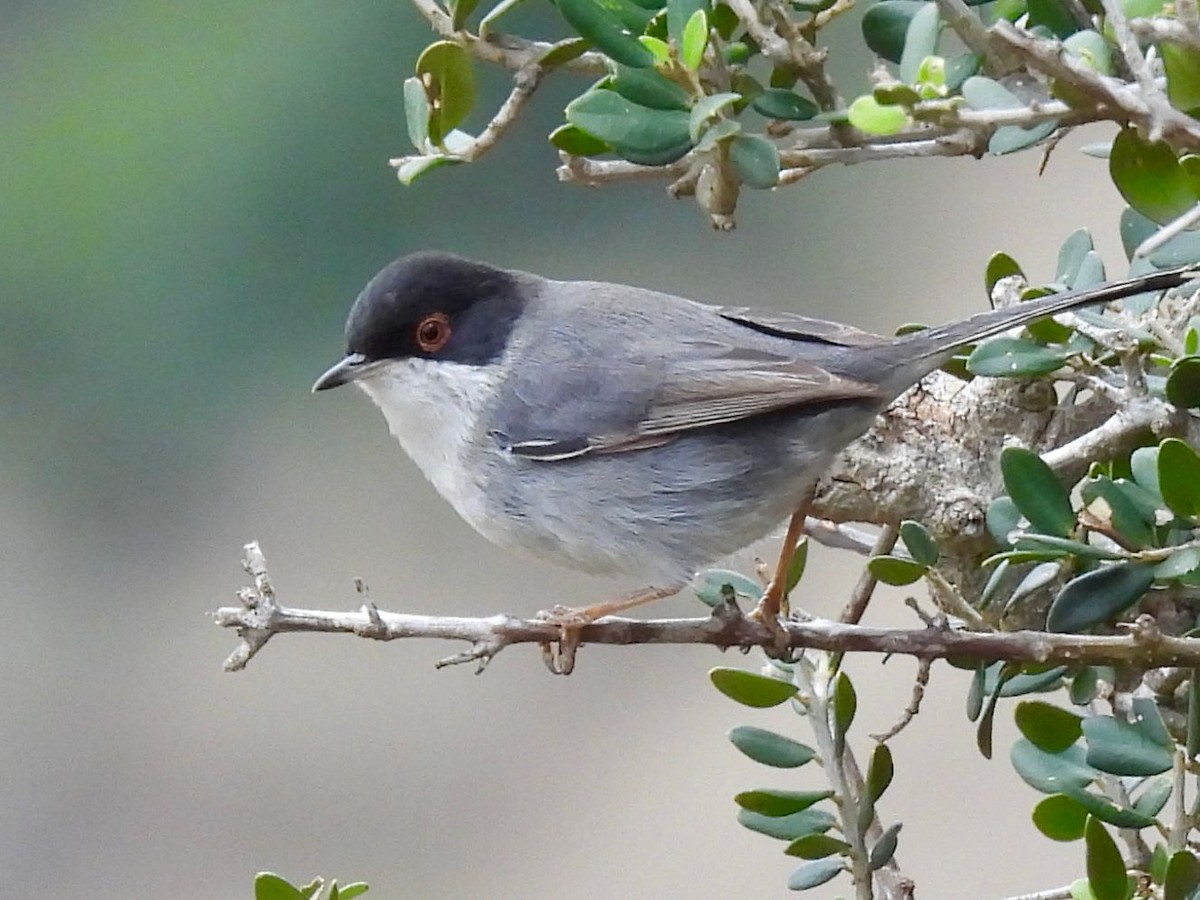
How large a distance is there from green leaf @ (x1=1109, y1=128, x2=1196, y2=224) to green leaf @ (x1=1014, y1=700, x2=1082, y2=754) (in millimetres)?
446

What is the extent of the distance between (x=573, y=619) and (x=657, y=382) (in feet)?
1.27

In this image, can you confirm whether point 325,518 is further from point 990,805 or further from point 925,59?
point 925,59

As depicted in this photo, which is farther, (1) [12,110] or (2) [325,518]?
(2) [325,518]

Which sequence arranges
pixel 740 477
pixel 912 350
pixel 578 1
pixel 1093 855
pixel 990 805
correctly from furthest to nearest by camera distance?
pixel 990 805 < pixel 740 477 < pixel 912 350 < pixel 578 1 < pixel 1093 855

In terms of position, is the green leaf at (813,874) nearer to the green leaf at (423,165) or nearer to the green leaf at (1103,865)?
the green leaf at (1103,865)

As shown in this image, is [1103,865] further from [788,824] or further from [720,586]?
[720,586]

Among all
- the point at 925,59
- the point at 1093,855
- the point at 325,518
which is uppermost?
the point at 925,59

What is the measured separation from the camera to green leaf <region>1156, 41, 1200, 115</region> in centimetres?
115

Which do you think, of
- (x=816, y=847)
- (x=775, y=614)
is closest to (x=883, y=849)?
(x=816, y=847)

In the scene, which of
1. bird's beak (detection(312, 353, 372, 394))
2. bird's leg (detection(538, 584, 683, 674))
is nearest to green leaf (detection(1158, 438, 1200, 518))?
bird's leg (detection(538, 584, 683, 674))

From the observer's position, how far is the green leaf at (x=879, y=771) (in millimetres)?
1320

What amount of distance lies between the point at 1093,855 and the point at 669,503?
80cm

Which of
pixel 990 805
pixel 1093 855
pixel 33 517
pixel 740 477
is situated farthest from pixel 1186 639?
pixel 33 517

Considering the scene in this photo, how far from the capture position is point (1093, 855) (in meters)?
1.10
